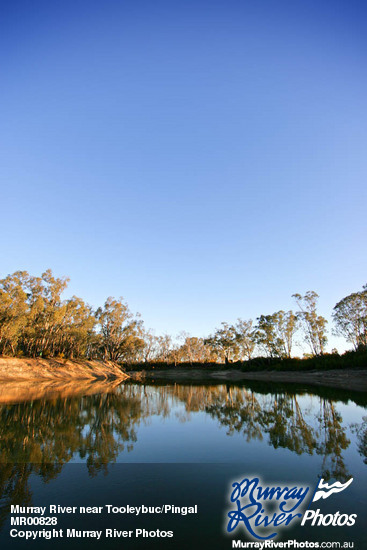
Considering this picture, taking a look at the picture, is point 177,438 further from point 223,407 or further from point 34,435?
point 223,407

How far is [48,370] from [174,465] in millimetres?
34754

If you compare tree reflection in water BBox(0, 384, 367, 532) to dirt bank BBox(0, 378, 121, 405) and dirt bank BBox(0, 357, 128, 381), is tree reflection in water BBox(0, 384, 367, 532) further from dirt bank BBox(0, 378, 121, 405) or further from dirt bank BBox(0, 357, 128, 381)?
dirt bank BBox(0, 357, 128, 381)

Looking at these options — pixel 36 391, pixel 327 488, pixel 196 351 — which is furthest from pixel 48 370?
pixel 196 351

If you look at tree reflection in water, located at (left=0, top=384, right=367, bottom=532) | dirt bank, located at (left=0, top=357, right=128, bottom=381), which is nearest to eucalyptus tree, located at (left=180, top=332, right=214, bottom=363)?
dirt bank, located at (left=0, top=357, right=128, bottom=381)

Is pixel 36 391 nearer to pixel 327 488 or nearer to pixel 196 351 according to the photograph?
pixel 327 488

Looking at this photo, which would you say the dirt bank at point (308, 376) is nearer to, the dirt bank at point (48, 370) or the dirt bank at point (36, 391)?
the dirt bank at point (48, 370)

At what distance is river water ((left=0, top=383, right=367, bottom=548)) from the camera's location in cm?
414

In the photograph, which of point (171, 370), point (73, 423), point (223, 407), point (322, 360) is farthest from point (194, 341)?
point (73, 423)

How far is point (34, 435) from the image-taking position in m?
8.98

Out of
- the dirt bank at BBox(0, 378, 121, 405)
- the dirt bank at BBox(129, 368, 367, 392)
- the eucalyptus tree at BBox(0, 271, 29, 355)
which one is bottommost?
the dirt bank at BBox(129, 368, 367, 392)

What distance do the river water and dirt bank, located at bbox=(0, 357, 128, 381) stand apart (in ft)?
71.5

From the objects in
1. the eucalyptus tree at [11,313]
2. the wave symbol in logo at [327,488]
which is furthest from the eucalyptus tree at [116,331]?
the wave symbol in logo at [327,488]

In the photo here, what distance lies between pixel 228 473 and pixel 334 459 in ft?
10.5

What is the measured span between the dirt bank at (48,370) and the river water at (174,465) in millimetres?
21800
